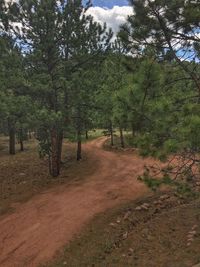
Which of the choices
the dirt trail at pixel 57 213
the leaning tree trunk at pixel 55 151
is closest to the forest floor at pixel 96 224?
the dirt trail at pixel 57 213

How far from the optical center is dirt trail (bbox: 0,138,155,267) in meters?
11.7

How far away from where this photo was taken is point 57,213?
48.1 feet

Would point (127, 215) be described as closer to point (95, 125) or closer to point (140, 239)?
point (140, 239)

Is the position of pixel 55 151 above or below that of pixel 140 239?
above

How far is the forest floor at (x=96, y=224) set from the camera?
10758 mm

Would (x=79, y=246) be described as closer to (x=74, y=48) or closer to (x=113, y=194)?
(x=113, y=194)

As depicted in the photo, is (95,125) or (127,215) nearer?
(127,215)

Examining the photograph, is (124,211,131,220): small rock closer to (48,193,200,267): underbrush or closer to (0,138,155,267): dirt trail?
(48,193,200,267): underbrush

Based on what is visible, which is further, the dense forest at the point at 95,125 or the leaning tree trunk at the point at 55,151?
the leaning tree trunk at the point at 55,151

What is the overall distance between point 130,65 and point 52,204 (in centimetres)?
748

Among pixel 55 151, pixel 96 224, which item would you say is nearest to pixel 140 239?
pixel 96 224

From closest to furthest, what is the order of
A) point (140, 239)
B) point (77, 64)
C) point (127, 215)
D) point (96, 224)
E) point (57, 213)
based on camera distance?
point (140, 239), point (96, 224), point (127, 215), point (57, 213), point (77, 64)

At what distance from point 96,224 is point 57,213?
216cm

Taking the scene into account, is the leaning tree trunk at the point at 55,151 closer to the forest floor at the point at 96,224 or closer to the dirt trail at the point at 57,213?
the forest floor at the point at 96,224
